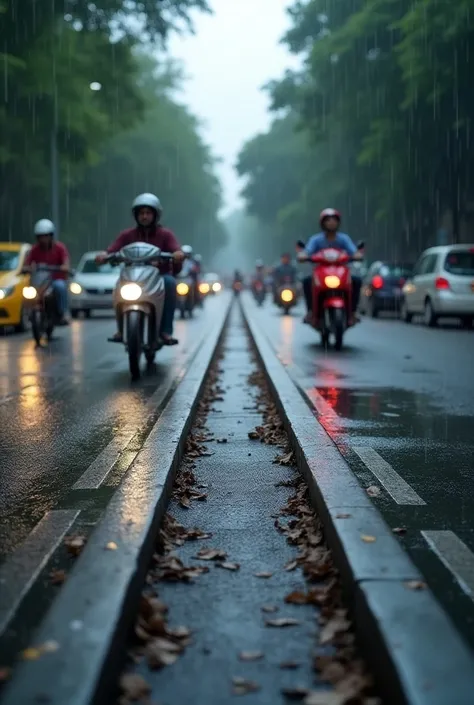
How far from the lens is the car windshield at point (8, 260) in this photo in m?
20.5

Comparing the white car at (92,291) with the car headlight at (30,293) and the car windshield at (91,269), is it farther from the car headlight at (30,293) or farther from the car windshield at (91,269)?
the car headlight at (30,293)

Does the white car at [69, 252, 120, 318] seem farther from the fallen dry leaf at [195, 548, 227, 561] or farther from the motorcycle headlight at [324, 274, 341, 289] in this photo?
the fallen dry leaf at [195, 548, 227, 561]

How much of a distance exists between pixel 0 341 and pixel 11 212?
16428 mm

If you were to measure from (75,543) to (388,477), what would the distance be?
2072 millimetres

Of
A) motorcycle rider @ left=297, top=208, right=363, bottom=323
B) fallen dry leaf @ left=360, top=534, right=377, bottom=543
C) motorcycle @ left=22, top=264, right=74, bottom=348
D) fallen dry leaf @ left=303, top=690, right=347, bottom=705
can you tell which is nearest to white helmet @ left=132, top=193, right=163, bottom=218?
motorcycle rider @ left=297, top=208, right=363, bottom=323

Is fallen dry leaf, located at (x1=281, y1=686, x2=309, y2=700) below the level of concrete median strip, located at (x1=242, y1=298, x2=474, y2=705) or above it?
below

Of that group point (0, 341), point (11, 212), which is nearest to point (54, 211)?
point (11, 212)

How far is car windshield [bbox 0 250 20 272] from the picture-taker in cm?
2055

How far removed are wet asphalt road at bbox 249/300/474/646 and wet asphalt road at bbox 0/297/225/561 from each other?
141cm

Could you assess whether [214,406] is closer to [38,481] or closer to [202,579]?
[38,481]

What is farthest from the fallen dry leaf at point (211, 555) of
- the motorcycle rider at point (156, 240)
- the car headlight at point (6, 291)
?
the car headlight at point (6, 291)

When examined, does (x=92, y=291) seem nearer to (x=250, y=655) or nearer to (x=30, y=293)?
(x=30, y=293)

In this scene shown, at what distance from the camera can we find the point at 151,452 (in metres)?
5.84

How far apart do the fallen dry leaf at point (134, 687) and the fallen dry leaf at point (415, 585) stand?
94cm
